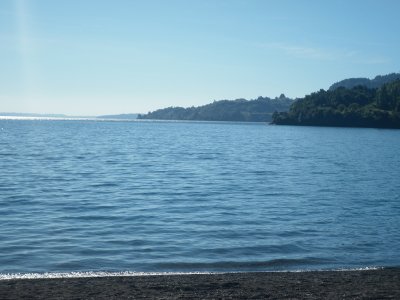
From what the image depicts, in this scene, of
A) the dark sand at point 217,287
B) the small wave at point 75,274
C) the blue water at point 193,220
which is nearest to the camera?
the dark sand at point 217,287

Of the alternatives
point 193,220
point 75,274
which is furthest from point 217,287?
point 193,220

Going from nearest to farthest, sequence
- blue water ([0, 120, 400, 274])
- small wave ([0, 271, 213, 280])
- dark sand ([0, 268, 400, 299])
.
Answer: dark sand ([0, 268, 400, 299]) → small wave ([0, 271, 213, 280]) → blue water ([0, 120, 400, 274])

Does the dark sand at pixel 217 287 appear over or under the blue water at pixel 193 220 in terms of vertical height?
over

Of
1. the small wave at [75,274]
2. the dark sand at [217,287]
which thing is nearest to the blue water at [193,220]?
the small wave at [75,274]

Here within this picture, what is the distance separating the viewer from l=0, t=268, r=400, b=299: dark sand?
13750 mm

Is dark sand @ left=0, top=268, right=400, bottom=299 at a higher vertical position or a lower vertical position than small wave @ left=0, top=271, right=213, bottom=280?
higher

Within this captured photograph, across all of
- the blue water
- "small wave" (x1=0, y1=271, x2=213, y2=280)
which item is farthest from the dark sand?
the blue water

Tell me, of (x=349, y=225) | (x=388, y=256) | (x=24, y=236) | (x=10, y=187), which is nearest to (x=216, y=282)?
(x=388, y=256)

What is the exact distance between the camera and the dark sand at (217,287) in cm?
1375

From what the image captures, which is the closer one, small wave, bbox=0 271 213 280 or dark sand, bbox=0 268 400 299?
dark sand, bbox=0 268 400 299

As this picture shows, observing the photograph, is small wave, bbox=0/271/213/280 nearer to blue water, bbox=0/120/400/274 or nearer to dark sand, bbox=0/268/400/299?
blue water, bbox=0/120/400/274

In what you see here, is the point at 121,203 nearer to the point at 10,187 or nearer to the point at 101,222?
the point at 101,222

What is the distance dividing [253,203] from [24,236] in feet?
48.2

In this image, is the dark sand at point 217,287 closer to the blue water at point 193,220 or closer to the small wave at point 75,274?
the small wave at point 75,274
